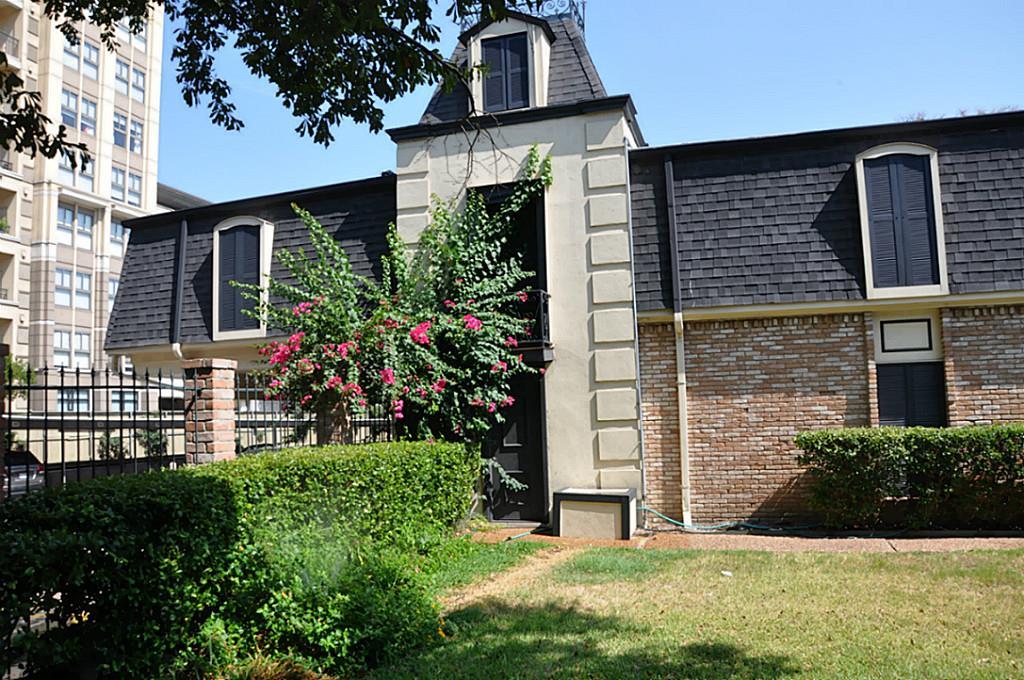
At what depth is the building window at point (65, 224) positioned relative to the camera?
124ft

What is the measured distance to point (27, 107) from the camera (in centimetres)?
595

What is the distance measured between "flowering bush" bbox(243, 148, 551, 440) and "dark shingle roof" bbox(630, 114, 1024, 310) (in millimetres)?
1998

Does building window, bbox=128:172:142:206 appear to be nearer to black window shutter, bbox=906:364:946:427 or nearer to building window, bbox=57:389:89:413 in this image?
building window, bbox=57:389:89:413

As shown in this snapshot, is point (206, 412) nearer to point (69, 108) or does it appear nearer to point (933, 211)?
point (933, 211)

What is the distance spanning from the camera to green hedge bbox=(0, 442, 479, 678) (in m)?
3.93

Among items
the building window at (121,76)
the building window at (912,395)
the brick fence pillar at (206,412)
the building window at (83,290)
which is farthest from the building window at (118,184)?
the building window at (912,395)

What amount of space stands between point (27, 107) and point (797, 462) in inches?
383

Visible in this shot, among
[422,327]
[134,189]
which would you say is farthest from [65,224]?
[422,327]

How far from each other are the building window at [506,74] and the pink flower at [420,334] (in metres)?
4.21

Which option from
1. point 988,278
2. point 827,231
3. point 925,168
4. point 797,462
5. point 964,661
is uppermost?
point 925,168

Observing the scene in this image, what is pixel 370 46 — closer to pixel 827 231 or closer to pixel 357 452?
pixel 357 452

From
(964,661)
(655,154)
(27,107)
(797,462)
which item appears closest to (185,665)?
(27,107)

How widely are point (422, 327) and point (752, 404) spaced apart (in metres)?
4.89

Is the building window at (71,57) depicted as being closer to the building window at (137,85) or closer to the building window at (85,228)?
the building window at (137,85)
